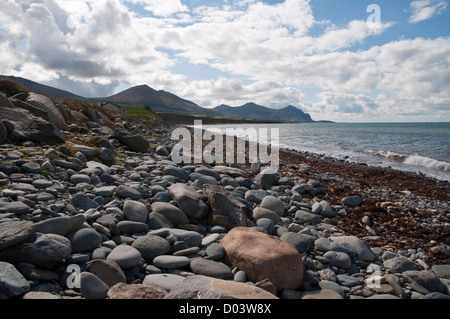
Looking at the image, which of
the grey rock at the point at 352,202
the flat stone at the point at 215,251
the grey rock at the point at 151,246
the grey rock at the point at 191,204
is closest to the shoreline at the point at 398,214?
the grey rock at the point at 352,202

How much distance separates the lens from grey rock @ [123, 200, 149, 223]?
456cm

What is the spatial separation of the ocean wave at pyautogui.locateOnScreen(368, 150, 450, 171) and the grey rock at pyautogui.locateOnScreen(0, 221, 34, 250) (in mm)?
21890

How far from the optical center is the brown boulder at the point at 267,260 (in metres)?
3.54

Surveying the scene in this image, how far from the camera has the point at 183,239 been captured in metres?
4.27

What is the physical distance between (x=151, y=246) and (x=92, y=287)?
1044mm

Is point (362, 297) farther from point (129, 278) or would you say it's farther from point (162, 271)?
point (129, 278)

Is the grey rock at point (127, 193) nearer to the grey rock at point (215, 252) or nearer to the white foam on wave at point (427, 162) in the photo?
the grey rock at point (215, 252)

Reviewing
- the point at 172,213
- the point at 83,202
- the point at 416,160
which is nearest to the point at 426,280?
the point at 172,213

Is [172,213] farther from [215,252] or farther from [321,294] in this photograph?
[321,294]

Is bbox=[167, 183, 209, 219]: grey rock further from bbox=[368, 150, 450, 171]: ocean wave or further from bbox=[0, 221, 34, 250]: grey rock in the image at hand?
bbox=[368, 150, 450, 171]: ocean wave

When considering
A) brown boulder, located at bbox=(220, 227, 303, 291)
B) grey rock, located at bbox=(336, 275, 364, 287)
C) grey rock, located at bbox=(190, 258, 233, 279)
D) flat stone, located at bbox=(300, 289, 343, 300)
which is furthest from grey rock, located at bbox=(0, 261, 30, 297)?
grey rock, located at bbox=(336, 275, 364, 287)
